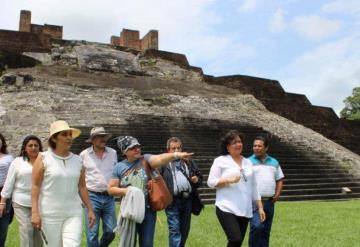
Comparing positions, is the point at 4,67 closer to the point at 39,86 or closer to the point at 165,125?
the point at 39,86

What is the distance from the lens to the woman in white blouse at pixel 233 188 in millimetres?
4688

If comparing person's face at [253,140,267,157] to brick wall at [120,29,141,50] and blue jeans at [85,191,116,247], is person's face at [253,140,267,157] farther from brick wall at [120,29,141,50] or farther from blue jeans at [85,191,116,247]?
brick wall at [120,29,141,50]

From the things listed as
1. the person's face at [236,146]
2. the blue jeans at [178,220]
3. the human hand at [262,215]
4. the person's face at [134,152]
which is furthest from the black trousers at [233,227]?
the person's face at [134,152]

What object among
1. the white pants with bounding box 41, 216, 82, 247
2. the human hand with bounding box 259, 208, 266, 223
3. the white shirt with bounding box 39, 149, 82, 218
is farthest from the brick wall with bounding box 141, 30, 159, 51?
the white pants with bounding box 41, 216, 82, 247

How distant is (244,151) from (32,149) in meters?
10.2

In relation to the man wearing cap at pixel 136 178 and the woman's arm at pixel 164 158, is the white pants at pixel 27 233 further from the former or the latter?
the woman's arm at pixel 164 158

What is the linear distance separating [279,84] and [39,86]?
13.3m

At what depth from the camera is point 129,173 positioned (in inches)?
174

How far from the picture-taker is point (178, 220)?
545 centimetres

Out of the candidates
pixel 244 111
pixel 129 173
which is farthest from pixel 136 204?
pixel 244 111

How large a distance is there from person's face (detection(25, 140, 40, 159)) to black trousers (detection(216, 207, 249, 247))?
1.98 m

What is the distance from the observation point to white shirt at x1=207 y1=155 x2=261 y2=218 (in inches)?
187

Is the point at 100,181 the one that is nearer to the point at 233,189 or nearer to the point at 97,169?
the point at 97,169

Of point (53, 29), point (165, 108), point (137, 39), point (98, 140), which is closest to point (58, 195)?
point (98, 140)
